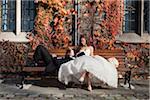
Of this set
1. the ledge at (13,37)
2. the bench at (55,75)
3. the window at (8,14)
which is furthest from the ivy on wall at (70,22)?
the bench at (55,75)

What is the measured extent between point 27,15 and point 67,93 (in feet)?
17.3

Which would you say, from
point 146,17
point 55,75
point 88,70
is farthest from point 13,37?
point 88,70

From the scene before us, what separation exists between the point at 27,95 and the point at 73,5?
5352 mm

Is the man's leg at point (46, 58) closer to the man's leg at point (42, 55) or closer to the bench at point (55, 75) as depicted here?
the man's leg at point (42, 55)

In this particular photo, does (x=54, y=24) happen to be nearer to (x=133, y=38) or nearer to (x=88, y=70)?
(x=133, y=38)

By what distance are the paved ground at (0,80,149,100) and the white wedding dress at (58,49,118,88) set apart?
0.92 ft

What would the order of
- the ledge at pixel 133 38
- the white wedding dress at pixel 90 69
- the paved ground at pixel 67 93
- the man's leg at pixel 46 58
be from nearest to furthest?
1. the paved ground at pixel 67 93
2. the white wedding dress at pixel 90 69
3. the man's leg at pixel 46 58
4. the ledge at pixel 133 38

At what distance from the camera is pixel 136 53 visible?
514 inches

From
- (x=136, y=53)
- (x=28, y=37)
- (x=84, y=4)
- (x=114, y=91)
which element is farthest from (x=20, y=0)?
(x=114, y=91)

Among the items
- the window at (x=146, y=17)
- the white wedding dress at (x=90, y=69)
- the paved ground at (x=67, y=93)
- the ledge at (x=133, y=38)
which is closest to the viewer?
the paved ground at (x=67, y=93)

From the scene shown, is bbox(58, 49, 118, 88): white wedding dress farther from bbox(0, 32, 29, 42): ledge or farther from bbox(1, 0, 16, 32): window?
bbox(1, 0, 16, 32): window

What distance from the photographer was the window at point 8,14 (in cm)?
1364

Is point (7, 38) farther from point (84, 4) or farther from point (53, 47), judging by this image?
point (84, 4)

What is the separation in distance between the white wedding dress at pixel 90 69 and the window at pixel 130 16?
4159 millimetres
